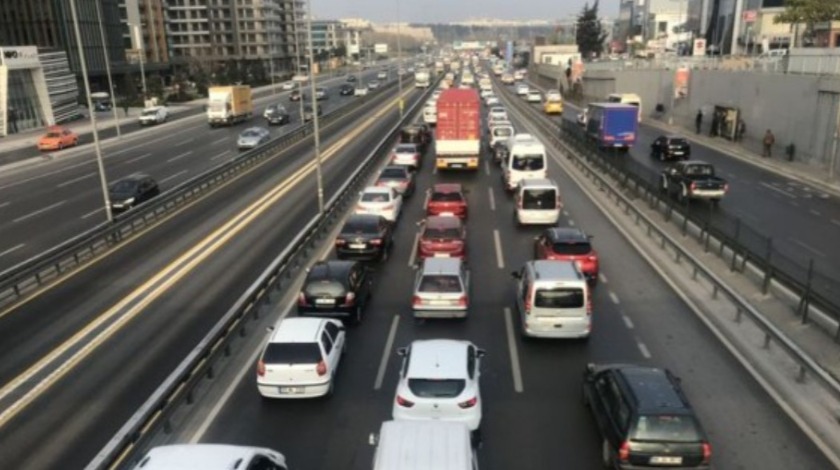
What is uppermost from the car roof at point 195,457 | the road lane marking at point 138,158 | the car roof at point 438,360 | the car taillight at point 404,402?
the car roof at point 195,457

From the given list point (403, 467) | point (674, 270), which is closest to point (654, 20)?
point (674, 270)

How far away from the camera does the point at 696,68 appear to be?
63531 mm

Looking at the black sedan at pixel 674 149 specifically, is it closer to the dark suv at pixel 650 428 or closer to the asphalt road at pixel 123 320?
the asphalt road at pixel 123 320

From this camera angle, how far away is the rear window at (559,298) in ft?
51.7

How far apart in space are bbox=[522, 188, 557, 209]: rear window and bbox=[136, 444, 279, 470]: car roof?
19308mm

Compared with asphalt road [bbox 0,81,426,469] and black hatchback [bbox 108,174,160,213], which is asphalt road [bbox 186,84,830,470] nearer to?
asphalt road [bbox 0,81,426,469]

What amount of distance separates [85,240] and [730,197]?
29.0 metres

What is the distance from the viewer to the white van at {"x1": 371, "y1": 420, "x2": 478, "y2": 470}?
8648mm

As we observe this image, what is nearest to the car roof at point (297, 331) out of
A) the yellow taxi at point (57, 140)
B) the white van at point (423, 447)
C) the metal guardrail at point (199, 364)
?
the metal guardrail at point (199, 364)

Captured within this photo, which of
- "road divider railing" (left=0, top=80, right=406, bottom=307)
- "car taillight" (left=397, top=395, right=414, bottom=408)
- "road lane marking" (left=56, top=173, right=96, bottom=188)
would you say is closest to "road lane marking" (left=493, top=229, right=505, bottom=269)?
"car taillight" (left=397, top=395, right=414, bottom=408)

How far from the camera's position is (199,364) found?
14156 mm

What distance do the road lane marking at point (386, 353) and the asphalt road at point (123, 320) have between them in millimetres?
4784

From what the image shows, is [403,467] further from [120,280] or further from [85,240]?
[85,240]

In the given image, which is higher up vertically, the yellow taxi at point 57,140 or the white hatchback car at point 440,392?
the white hatchback car at point 440,392
